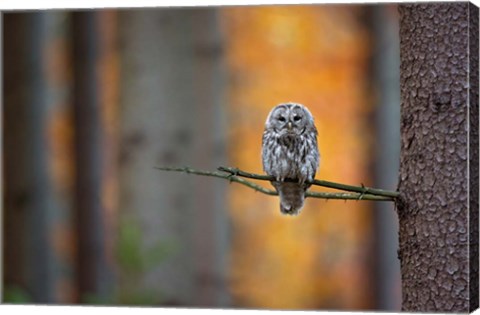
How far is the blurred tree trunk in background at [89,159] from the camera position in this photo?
5.59 m

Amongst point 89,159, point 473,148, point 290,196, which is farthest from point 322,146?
point 473,148

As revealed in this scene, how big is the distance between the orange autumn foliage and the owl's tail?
1959 millimetres

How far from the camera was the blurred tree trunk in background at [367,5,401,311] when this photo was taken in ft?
18.1

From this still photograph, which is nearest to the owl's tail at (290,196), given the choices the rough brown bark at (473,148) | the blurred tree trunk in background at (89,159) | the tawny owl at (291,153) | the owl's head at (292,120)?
the tawny owl at (291,153)

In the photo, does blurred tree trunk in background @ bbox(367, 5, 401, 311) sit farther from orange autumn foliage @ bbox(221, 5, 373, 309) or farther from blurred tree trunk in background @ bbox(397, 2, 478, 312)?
blurred tree trunk in background @ bbox(397, 2, 478, 312)

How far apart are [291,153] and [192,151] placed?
1.82 metres

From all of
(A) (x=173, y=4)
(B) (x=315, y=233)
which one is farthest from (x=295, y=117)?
(B) (x=315, y=233)

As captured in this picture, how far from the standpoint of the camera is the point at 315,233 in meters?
6.29

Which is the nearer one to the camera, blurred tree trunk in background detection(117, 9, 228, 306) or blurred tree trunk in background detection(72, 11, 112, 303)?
blurred tree trunk in background detection(117, 9, 228, 306)

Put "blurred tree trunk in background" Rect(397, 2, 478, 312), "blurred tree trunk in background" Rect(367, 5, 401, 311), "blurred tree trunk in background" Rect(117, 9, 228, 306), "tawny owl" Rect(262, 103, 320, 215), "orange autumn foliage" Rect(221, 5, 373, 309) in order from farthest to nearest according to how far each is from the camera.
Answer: "blurred tree trunk in background" Rect(367, 5, 401, 311) < "orange autumn foliage" Rect(221, 5, 373, 309) < "blurred tree trunk in background" Rect(117, 9, 228, 306) < "tawny owl" Rect(262, 103, 320, 215) < "blurred tree trunk in background" Rect(397, 2, 478, 312)

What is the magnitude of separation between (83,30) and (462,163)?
3733 millimetres

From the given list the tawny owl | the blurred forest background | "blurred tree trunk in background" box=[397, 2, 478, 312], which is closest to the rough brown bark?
"blurred tree trunk in background" box=[397, 2, 478, 312]

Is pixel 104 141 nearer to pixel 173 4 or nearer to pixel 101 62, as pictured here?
pixel 101 62

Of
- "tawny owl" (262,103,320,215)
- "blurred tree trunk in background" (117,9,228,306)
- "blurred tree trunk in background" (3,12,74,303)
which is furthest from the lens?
"blurred tree trunk in background" (3,12,74,303)
